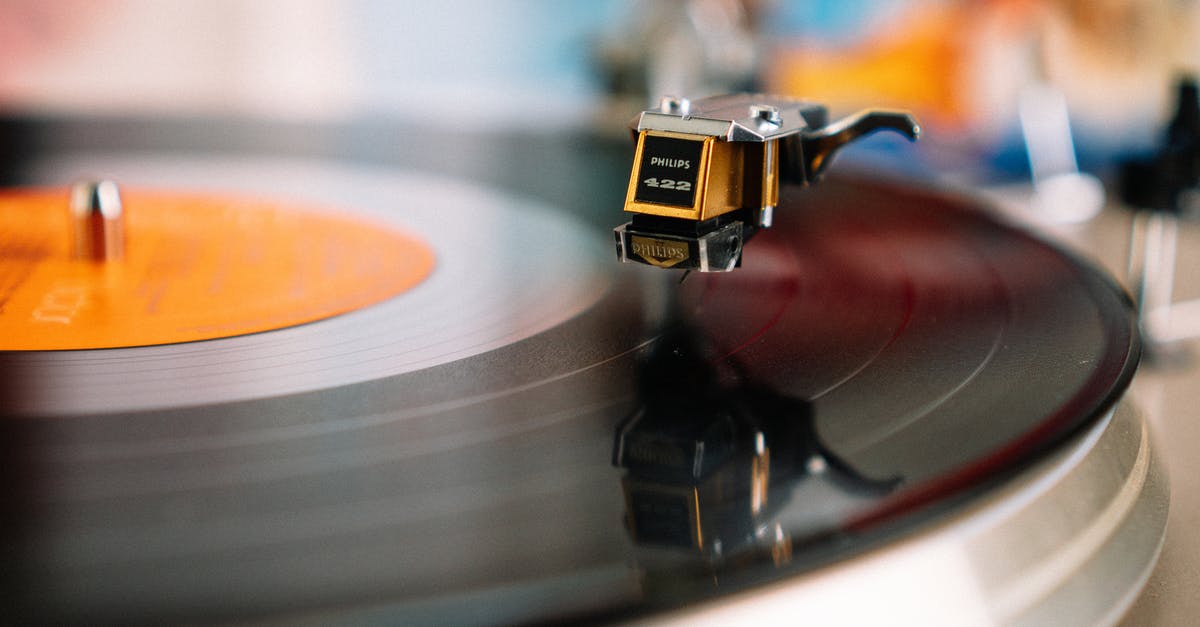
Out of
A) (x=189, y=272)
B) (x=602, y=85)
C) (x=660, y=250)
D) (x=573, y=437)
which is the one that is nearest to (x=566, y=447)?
(x=573, y=437)

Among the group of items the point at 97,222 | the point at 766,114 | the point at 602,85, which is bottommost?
the point at 602,85

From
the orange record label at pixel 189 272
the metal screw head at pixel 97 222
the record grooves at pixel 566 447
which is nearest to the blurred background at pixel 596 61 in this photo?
the orange record label at pixel 189 272

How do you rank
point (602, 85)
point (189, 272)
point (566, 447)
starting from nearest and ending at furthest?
point (566, 447)
point (189, 272)
point (602, 85)

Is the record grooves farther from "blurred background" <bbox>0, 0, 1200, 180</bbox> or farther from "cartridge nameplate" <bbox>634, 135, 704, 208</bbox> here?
"blurred background" <bbox>0, 0, 1200, 180</bbox>

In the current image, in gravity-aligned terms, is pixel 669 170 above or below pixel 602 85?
above

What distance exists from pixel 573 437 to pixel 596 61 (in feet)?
5.56

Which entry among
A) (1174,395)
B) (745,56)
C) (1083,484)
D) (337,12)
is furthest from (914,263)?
(337,12)

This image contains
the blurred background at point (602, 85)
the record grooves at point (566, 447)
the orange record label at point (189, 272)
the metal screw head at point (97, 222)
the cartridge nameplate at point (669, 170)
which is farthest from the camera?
the blurred background at point (602, 85)

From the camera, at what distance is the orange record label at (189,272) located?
2.14ft

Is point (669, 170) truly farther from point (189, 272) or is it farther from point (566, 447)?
point (189, 272)

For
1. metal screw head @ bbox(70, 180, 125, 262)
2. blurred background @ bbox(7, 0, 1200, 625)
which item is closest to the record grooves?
blurred background @ bbox(7, 0, 1200, 625)

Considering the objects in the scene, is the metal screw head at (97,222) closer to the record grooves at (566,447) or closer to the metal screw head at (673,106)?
the record grooves at (566,447)

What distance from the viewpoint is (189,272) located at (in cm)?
78

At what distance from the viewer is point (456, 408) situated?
50cm
